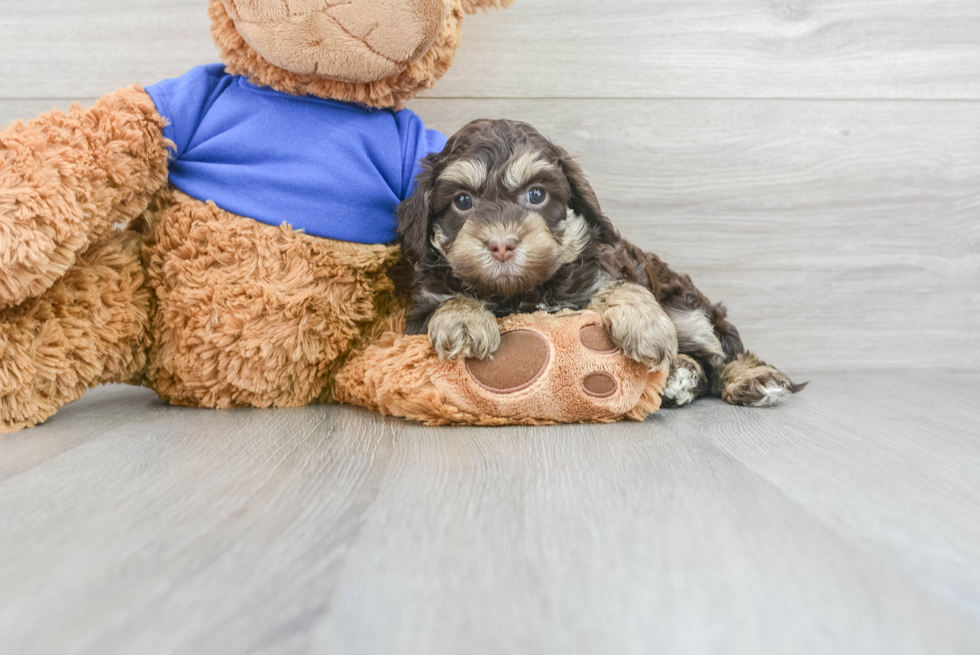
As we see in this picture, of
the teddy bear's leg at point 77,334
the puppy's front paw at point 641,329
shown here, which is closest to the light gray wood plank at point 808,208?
the puppy's front paw at point 641,329

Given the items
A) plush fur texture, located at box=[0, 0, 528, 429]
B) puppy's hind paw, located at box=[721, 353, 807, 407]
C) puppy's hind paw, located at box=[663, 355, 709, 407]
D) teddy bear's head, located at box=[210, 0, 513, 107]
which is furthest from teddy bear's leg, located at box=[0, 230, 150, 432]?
puppy's hind paw, located at box=[721, 353, 807, 407]

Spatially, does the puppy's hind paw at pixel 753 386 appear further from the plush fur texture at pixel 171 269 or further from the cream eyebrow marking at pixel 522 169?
the plush fur texture at pixel 171 269

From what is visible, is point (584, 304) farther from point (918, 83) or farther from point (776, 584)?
point (918, 83)

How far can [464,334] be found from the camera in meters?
1.48

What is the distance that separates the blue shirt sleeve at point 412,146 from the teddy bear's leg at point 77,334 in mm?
701

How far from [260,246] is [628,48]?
1.38 m

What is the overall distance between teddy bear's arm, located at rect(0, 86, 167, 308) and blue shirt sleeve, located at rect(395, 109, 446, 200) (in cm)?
57

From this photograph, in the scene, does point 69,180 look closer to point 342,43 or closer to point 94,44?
point 342,43

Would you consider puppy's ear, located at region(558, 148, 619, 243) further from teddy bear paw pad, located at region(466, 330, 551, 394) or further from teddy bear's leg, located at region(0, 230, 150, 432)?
teddy bear's leg, located at region(0, 230, 150, 432)

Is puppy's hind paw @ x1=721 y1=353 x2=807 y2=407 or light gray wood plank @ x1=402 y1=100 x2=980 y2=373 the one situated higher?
light gray wood plank @ x1=402 y1=100 x2=980 y2=373

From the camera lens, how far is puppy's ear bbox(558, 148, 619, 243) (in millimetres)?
1651

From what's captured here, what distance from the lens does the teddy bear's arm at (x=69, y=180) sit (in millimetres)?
1403

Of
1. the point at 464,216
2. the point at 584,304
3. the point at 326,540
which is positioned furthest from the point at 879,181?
the point at 326,540

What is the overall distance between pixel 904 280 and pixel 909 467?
141cm
